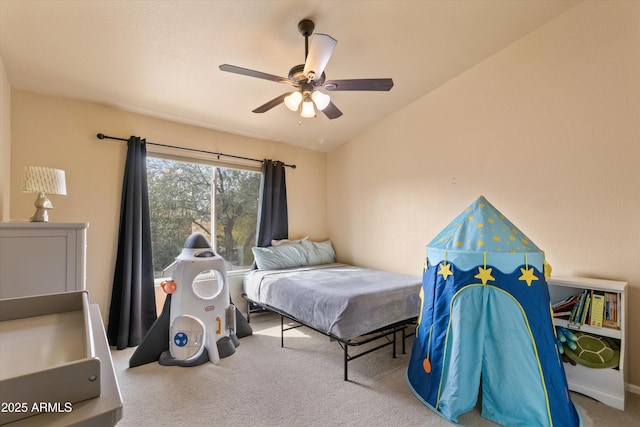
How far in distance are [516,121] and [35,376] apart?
3.34 m

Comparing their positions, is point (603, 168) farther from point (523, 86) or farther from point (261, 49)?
point (261, 49)

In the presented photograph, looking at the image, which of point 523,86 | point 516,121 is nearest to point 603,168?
point 516,121

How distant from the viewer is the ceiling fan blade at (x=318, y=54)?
5.50 feet

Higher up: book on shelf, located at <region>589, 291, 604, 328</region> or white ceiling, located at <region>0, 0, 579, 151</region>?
white ceiling, located at <region>0, 0, 579, 151</region>

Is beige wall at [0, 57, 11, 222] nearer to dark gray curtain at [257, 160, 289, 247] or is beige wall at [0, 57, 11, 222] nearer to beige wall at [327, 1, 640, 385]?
dark gray curtain at [257, 160, 289, 247]

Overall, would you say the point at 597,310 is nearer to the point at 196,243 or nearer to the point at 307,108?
the point at 307,108

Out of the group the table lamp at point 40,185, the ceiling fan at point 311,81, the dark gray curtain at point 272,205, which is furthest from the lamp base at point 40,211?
the dark gray curtain at point 272,205

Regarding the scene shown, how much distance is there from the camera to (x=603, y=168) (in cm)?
A: 224

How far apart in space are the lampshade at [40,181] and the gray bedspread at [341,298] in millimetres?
1895

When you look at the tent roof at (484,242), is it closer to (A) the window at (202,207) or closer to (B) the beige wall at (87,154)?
(A) the window at (202,207)

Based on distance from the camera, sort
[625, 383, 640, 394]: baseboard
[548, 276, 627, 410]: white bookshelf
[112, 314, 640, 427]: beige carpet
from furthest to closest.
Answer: [625, 383, 640, 394]: baseboard < [548, 276, 627, 410]: white bookshelf < [112, 314, 640, 427]: beige carpet

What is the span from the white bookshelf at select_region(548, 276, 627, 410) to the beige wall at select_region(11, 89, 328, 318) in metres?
3.89

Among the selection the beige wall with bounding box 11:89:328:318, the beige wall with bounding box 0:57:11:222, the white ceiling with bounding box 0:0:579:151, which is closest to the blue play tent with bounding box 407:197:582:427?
the white ceiling with bounding box 0:0:579:151

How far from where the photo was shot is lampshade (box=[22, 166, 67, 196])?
1888 mm
